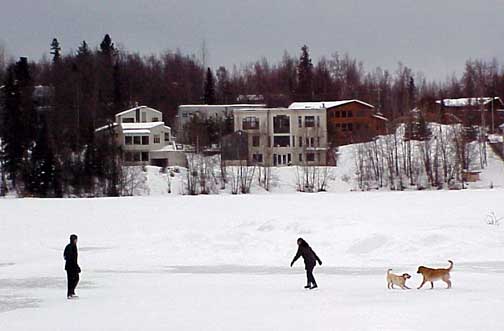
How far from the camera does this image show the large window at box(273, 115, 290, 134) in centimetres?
8775

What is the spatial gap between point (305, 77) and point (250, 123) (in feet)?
103

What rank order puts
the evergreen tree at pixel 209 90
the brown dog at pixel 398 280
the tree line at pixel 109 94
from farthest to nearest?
the evergreen tree at pixel 209 90
the tree line at pixel 109 94
the brown dog at pixel 398 280

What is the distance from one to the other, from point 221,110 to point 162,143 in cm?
1716

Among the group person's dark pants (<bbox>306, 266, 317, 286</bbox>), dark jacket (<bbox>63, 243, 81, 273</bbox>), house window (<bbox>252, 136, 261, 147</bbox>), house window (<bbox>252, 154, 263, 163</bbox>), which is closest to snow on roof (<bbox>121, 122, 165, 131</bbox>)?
house window (<bbox>252, 136, 261, 147</bbox>)

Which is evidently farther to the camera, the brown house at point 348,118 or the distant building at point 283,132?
the brown house at point 348,118

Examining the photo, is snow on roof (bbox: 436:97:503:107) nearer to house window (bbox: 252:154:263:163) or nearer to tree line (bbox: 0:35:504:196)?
tree line (bbox: 0:35:504:196)

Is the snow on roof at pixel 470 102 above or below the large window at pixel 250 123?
above

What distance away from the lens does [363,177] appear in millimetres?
71000

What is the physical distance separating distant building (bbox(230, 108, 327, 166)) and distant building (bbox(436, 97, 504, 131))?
14.0 metres

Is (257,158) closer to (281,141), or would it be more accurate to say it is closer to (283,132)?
(281,141)

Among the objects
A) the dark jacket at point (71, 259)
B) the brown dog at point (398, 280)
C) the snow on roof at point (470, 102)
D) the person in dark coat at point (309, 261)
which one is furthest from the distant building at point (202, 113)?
the brown dog at point (398, 280)

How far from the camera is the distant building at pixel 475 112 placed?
275ft

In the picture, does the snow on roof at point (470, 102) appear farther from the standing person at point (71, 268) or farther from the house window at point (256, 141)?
the standing person at point (71, 268)

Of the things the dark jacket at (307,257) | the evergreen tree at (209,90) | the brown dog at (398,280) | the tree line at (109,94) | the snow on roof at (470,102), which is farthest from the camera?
the evergreen tree at (209,90)
